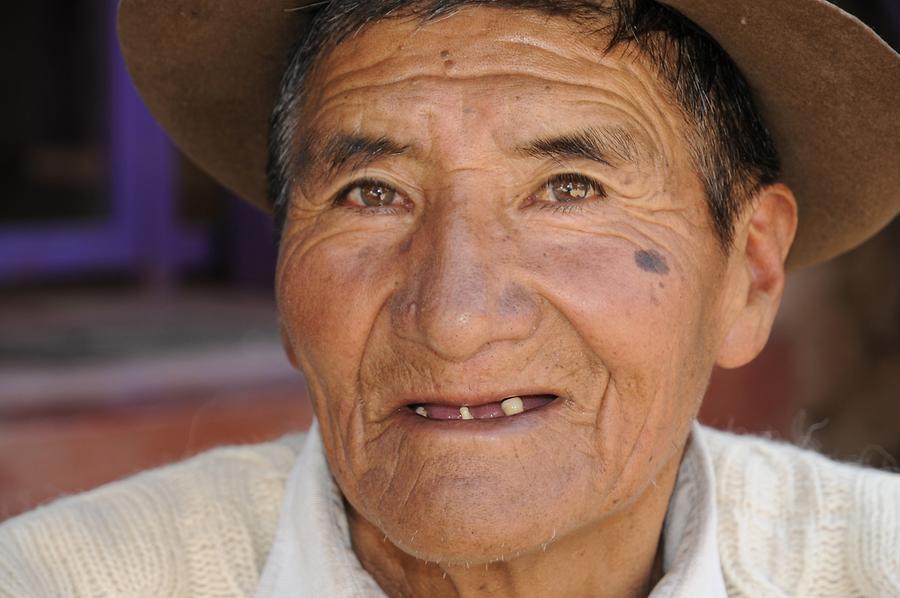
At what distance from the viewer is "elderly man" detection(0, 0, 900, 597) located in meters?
1.78

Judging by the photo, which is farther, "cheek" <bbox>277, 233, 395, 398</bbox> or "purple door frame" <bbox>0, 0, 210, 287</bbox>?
"purple door frame" <bbox>0, 0, 210, 287</bbox>

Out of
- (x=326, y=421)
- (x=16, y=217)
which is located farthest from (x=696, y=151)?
(x=16, y=217)

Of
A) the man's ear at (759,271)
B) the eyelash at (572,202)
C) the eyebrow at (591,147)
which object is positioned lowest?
the man's ear at (759,271)

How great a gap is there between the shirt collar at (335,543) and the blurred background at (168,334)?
203 cm

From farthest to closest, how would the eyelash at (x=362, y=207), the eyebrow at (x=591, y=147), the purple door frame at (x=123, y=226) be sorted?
1. the purple door frame at (x=123, y=226)
2. the eyelash at (x=362, y=207)
3. the eyebrow at (x=591, y=147)

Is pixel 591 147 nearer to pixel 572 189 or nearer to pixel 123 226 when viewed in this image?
pixel 572 189

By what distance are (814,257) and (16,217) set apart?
5.36 meters

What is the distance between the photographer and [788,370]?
5.73 meters

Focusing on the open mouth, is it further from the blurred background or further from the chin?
the blurred background

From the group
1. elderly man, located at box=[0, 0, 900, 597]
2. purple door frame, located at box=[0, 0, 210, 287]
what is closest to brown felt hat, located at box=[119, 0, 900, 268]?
elderly man, located at box=[0, 0, 900, 597]

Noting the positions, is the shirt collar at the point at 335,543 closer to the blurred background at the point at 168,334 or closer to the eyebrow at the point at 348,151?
the eyebrow at the point at 348,151

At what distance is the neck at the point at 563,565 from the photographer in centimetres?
203

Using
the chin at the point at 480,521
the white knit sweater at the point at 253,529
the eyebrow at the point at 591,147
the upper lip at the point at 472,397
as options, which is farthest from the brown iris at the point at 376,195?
the white knit sweater at the point at 253,529

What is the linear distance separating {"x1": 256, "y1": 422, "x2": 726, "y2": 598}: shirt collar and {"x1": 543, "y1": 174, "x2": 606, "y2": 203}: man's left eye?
2.19ft
